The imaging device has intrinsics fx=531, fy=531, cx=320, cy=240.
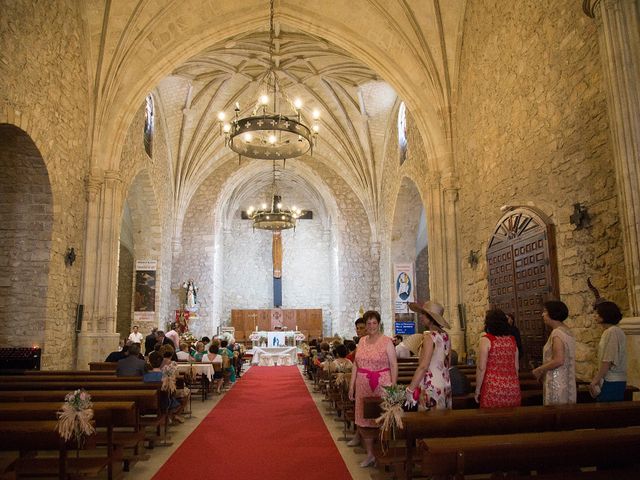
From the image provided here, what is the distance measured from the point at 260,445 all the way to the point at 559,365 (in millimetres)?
3596

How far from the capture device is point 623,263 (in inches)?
236

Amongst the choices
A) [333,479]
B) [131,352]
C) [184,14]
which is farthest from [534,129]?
[184,14]

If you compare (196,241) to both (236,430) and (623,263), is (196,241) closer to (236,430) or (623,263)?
(236,430)

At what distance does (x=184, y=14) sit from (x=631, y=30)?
9905 millimetres

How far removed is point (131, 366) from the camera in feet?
23.9

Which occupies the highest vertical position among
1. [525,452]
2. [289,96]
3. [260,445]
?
[289,96]

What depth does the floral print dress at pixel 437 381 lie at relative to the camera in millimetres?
4199

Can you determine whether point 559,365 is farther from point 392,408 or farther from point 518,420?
point 392,408

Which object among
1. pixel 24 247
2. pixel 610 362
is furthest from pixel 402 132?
pixel 610 362

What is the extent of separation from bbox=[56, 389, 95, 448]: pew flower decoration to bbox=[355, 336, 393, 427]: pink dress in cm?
241

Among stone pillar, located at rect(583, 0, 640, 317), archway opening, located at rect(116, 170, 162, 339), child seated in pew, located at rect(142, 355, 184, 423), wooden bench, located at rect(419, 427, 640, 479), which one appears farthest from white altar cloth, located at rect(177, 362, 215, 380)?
archway opening, located at rect(116, 170, 162, 339)

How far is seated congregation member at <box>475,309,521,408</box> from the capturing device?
4086 mm

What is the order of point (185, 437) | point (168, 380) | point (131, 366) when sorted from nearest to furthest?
point (168, 380) < point (185, 437) < point (131, 366)

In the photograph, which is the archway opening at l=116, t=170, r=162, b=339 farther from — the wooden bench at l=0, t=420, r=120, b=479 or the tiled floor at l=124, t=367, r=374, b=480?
the wooden bench at l=0, t=420, r=120, b=479
